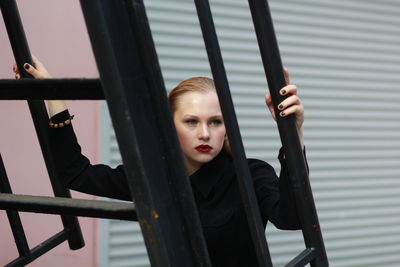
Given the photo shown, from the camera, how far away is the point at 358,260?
5.23m

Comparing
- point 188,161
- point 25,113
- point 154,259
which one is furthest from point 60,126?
point 25,113

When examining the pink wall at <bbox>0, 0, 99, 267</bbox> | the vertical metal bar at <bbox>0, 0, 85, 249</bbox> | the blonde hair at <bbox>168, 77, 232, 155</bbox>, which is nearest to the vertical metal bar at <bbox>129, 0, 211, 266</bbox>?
the vertical metal bar at <bbox>0, 0, 85, 249</bbox>

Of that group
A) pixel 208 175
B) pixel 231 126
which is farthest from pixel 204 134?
pixel 231 126

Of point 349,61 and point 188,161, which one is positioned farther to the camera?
point 349,61

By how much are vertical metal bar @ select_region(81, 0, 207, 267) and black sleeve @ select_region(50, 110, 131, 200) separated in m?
0.78

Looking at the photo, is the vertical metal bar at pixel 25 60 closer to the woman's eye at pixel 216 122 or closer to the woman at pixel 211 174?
the woman at pixel 211 174

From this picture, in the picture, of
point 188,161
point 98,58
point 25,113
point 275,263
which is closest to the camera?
point 98,58

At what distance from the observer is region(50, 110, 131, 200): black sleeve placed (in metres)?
1.91

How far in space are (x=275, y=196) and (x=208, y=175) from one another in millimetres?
285

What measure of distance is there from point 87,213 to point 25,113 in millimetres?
2509

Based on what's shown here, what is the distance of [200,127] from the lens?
206 centimetres

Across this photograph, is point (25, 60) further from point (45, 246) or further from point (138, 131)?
point (138, 131)

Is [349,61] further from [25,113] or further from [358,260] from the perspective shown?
[25,113]

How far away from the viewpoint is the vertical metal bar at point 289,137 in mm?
1426
